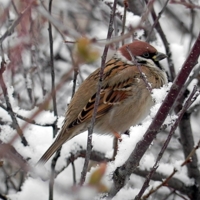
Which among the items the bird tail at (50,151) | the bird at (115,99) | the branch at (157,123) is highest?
the bird at (115,99)

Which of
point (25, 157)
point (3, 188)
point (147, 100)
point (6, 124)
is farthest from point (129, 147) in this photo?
point (3, 188)

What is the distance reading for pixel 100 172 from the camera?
47.1 inches

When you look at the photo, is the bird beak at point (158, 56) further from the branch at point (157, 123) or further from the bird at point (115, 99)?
the branch at point (157, 123)

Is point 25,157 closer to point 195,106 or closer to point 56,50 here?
point 195,106

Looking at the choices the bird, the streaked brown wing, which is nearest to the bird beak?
the bird

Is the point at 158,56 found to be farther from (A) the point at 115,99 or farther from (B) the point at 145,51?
(A) the point at 115,99

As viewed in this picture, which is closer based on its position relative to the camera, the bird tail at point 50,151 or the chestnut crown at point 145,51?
the bird tail at point 50,151

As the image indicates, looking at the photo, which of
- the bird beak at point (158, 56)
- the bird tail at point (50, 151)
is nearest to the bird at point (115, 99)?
the bird beak at point (158, 56)

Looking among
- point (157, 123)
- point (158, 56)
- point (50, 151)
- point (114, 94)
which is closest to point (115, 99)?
point (114, 94)

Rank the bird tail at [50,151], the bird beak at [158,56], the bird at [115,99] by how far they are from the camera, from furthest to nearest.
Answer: the bird beak at [158,56] → the bird at [115,99] → the bird tail at [50,151]

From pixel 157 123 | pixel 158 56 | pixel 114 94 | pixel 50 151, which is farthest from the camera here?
pixel 158 56

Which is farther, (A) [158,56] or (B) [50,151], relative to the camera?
(A) [158,56]

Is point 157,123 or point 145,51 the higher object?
point 145,51

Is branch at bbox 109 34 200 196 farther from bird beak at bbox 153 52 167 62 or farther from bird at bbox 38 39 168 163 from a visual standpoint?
bird beak at bbox 153 52 167 62
